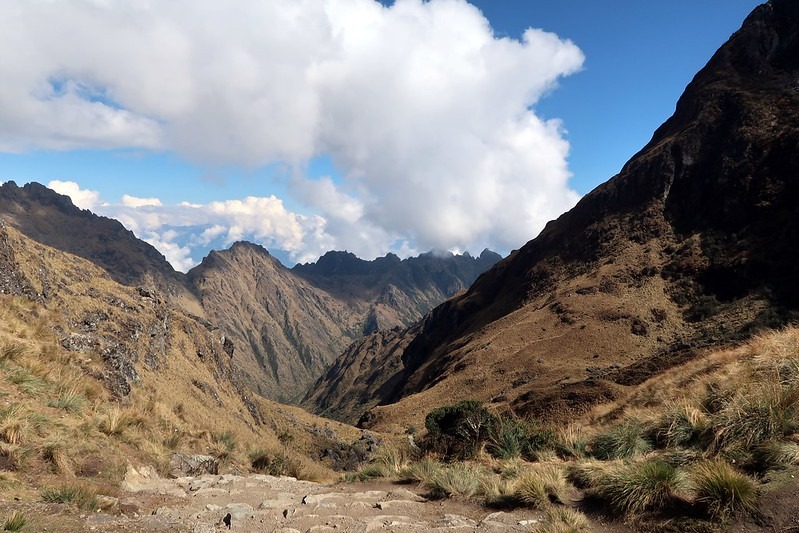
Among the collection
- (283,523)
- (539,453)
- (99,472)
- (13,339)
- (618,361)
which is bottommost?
(618,361)

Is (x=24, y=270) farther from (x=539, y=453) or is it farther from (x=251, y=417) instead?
(x=539, y=453)

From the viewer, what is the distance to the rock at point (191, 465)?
11.7 m

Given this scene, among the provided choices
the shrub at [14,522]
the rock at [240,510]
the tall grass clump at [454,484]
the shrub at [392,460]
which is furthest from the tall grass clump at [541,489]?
the shrub at [14,522]

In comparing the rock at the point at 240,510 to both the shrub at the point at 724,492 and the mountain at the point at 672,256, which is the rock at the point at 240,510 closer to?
the shrub at the point at 724,492

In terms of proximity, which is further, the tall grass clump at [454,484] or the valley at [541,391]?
the tall grass clump at [454,484]

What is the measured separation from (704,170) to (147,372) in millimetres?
98117

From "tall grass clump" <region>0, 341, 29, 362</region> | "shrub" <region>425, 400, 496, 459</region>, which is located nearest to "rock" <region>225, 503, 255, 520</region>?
"shrub" <region>425, 400, 496, 459</region>

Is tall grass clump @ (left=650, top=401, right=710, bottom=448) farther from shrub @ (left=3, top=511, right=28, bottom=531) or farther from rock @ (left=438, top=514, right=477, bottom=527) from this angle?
shrub @ (left=3, top=511, right=28, bottom=531)

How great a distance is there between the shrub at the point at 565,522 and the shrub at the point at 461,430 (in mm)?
6770

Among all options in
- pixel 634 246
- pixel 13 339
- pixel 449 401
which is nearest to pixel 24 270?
pixel 13 339

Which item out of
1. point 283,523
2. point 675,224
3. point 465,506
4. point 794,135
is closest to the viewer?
point 283,523

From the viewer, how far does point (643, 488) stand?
7133 mm

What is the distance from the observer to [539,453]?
12.5 meters

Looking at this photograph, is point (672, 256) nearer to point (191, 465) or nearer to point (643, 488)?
point (643, 488)
